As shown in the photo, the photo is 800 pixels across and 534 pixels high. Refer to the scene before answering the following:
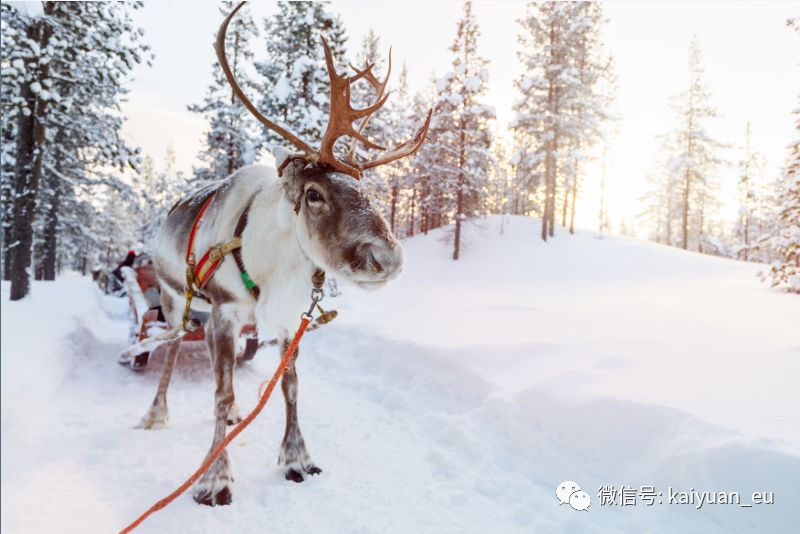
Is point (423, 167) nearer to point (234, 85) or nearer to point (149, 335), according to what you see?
point (149, 335)

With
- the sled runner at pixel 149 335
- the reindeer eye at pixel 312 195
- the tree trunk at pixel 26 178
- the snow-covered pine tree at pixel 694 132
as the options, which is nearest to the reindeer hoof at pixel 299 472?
the sled runner at pixel 149 335

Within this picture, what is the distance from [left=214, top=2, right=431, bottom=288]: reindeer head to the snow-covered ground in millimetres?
1505

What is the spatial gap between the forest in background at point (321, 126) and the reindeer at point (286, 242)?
1.01 m

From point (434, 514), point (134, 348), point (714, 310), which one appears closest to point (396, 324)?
point (134, 348)

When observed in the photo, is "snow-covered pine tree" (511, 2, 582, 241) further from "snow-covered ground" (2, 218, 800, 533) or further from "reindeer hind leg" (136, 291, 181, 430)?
"reindeer hind leg" (136, 291, 181, 430)

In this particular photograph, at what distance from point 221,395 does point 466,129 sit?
22141 millimetres

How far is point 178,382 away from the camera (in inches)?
208

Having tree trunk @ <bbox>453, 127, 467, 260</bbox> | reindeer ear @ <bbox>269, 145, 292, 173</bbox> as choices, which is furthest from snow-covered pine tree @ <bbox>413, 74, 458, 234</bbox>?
reindeer ear @ <bbox>269, 145, 292, 173</bbox>

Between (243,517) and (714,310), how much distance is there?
859 cm

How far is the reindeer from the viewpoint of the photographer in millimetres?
2621

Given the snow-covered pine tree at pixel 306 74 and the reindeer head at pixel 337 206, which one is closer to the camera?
the reindeer head at pixel 337 206

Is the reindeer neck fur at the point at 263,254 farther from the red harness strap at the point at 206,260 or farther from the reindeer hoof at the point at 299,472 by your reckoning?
the reindeer hoof at the point at 299,472

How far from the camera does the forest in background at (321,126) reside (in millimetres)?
7648

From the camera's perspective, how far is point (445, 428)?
4.12 meters
